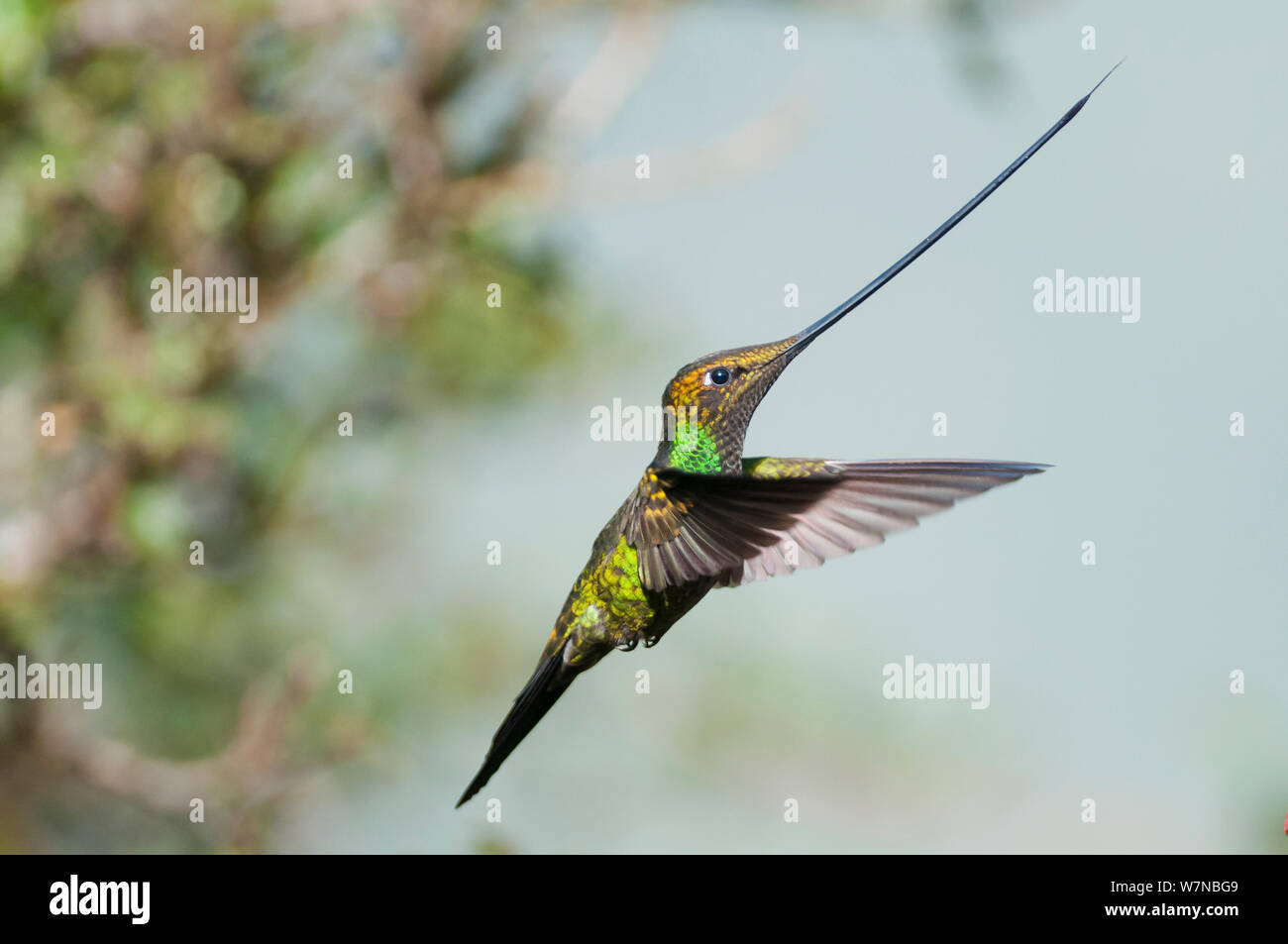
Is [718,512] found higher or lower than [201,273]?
lower

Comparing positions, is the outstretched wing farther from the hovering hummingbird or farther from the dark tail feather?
the dark tail feather

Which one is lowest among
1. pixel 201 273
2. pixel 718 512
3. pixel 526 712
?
pixel 526 712

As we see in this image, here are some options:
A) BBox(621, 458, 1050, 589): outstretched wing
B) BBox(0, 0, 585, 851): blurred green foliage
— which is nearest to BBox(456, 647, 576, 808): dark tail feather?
BBox(621, 458, 1050, 589): outstretched wing

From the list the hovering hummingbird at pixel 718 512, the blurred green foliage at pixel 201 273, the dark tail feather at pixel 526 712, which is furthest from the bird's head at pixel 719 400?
the blurred green foliage at pixel 201 273

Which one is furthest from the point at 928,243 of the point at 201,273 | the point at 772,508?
the point at 201,273

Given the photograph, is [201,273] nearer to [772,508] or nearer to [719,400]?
[719,400]

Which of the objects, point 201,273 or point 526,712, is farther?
point 201,273

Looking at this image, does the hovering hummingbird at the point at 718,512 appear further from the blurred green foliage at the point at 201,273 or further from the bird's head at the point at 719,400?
the blurred green foliage at the point at 201,273
